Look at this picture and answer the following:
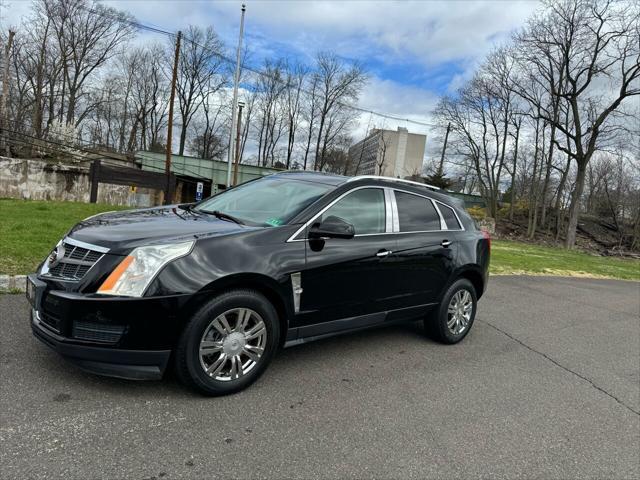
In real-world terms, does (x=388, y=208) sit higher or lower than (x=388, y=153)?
lower

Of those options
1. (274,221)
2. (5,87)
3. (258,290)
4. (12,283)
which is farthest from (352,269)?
(5,87)

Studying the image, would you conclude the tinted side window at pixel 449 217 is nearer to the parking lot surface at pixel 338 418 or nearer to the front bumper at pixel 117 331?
the parking lot surface at pixel 338 418

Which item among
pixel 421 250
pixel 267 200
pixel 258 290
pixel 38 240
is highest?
pixel 267 200

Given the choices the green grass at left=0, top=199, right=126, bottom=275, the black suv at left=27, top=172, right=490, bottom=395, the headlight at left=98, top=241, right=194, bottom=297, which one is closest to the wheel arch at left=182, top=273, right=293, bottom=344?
the black suv at left=27, top=172, right=490, bottom=395

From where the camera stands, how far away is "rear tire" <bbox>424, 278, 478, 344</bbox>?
498 centimetres

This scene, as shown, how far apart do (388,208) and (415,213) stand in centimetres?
42

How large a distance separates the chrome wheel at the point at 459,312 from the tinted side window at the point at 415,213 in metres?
0.88

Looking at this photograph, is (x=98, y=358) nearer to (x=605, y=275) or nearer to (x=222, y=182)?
(x=605, y=275)

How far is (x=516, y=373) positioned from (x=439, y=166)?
44.2 metres

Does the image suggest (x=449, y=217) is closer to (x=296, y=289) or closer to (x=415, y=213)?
(x=415, y=213)

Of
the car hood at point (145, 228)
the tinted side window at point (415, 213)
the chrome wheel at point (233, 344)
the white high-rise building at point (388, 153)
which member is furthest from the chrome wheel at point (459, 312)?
the white high-rise building at point (388, 153)

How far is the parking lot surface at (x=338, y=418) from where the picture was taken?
8.63 feet

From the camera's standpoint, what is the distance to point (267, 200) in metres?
4.32

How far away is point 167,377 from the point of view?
357 centimetres
